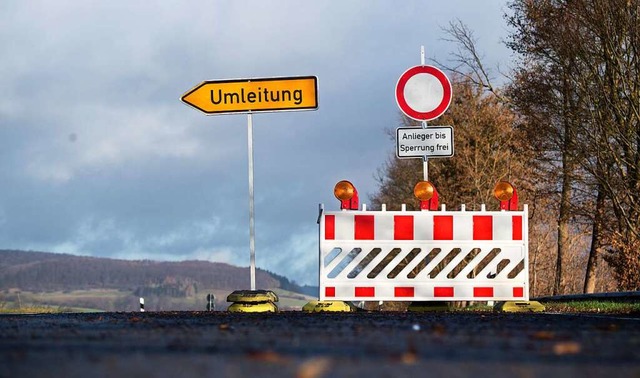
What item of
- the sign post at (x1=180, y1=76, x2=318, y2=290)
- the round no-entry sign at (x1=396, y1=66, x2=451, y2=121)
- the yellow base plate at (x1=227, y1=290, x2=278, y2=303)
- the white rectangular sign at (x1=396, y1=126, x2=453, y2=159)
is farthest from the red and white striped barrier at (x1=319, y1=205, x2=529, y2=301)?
the sign post at (x1=180, y1=76, x2=318, y2=290)

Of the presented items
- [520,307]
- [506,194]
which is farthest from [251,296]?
[506,194]

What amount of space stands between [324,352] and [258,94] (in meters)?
11.4

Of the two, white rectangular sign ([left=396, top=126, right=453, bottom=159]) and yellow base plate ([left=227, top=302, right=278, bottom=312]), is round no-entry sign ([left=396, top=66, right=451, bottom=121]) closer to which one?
white rectangular sign ([left=396, top=126, right=453, bottom=159])

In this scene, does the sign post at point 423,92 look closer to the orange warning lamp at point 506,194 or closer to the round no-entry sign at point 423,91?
the round no-entry sign at point 423,91

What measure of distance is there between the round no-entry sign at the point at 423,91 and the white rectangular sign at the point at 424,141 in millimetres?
348

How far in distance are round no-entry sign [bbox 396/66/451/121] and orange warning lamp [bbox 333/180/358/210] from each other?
1.82 meters

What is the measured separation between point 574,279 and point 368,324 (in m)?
54.1

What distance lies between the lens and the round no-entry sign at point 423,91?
16.2 meters

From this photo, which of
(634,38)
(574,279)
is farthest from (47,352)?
(574,279)

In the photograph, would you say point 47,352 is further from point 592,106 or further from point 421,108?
point 592,106

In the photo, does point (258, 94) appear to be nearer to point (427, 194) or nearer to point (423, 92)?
point (423, 92)

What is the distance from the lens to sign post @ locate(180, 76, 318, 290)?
55.3 feet

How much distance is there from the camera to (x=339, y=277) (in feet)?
49.2

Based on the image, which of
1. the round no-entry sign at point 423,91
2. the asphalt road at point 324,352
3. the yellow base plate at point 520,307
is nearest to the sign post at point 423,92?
the round no-entry sign at point 423,91
